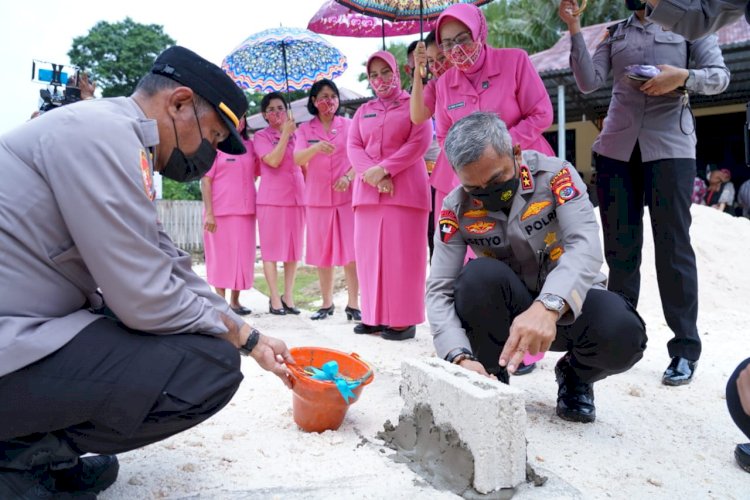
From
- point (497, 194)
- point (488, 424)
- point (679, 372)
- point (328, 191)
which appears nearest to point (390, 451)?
point (488, 424)

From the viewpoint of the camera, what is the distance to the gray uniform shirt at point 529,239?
2.24 meters

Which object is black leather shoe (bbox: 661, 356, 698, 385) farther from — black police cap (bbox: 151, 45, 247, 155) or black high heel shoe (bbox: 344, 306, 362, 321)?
black high heel shoe (bbox: 344, 306, 362, 321)

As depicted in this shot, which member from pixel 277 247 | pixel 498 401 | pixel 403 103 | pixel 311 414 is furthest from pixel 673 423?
pixel 277 247

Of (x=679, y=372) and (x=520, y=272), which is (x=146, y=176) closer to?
(x=520, y=272)

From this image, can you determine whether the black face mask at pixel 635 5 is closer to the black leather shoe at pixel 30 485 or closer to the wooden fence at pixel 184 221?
the black leather shoe at pixel 30 485

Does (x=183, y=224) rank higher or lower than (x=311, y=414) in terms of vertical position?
lower

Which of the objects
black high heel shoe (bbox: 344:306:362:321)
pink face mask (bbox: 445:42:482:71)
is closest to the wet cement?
pink face mask (bbox: 445:42:482:71)

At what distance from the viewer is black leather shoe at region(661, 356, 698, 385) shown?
3158 millimetres

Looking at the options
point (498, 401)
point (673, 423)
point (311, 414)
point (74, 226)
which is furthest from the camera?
point (673, 423)

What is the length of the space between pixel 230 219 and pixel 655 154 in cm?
382

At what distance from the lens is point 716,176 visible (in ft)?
35.1

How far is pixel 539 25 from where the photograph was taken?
19344mm

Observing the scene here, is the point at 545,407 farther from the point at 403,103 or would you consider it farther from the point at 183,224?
the point at 183,224

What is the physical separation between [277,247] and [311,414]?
138 inches
